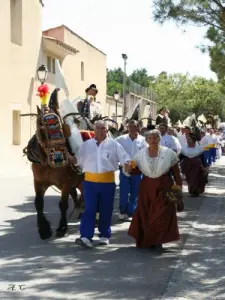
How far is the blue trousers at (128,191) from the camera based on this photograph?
938 cm

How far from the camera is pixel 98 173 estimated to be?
7156mm

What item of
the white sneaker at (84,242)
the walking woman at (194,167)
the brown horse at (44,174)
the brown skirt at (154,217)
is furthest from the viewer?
the walking woman at (194,167)

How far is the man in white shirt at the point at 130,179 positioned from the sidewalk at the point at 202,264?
120cm

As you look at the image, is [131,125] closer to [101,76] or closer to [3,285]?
[3,285]

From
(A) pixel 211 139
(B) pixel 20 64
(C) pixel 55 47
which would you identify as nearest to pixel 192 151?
(A) pixel 211 139

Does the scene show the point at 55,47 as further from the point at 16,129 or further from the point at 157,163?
the point at 157,163

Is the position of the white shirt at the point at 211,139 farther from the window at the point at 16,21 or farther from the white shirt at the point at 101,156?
the white shirt at the point at 101,156

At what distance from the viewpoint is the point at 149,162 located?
6.98 metres

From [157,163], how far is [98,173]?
0.80 metres

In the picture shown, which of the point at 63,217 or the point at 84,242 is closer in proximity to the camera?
the point at 84,242

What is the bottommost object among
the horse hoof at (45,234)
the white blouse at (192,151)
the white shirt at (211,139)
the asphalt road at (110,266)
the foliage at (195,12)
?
the asphalt road at (110,266)

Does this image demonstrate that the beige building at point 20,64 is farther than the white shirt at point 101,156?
Yes

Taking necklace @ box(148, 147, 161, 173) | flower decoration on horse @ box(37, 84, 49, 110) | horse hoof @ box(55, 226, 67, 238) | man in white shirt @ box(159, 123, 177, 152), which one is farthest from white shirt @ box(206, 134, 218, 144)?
necklace @ box(148, 147, 161, 173)

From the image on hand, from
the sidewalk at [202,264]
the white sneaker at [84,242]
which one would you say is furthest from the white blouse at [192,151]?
the white sneaker at [84,242]
